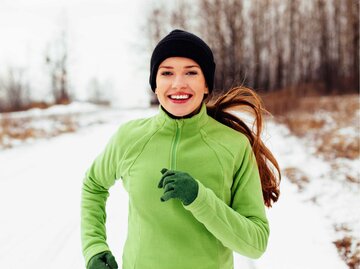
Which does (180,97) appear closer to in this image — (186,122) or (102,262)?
(186,122)

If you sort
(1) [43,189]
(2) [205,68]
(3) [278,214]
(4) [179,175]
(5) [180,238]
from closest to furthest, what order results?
(4) [179,175] → (5) [180,238] → (2) [205,68] → (3) [278,214] → (1) [43,189]

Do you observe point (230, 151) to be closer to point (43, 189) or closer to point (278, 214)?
point (278, 214)

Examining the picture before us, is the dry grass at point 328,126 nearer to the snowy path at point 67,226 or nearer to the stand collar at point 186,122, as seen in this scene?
the snowy path at point 67,226

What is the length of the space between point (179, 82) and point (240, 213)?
48 cm

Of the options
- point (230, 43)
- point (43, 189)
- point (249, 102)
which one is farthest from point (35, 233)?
point (230, 43)

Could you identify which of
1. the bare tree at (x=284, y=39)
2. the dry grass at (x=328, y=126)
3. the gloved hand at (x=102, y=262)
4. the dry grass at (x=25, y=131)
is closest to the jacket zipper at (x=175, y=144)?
the gloved hand at (x=102, y=262)

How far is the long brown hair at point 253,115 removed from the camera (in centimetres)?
163

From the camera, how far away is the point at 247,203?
1.36m

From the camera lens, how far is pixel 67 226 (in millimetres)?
4035

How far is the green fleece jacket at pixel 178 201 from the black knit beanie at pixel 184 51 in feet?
0.53

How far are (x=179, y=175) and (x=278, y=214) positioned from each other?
11.3 feet

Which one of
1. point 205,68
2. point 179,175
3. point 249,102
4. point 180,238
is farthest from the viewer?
point 249,102

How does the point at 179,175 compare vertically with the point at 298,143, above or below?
above

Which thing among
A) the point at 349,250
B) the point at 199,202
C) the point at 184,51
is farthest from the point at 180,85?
the point at 349,250
